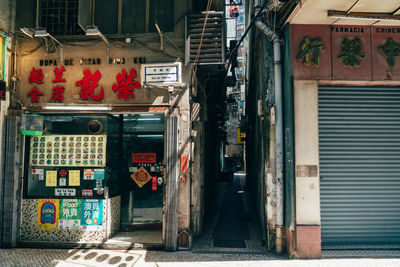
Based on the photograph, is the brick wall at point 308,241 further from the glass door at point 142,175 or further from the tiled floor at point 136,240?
the glass door at point 142,175

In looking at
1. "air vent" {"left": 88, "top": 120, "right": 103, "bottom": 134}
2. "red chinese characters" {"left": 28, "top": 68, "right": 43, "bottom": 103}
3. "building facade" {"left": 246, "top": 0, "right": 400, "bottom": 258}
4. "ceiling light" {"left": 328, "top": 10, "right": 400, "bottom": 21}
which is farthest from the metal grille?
"ceiling light" {"left": 328, "top": 10, "right": 400, "bottom": 21}

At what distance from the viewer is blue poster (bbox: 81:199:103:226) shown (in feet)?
24.0

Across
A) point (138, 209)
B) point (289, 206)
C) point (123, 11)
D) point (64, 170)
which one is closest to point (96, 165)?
point (64, 170)

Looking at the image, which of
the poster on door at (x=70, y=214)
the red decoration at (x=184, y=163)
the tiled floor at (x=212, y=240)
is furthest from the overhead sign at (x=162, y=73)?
the tiled floor at (x=212, y=240)

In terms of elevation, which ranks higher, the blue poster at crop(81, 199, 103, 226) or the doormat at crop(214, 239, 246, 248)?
the blue poster at crop(81, 199, 103, 226)

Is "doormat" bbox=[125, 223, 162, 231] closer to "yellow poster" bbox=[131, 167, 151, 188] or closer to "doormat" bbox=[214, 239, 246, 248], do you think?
"yellow poster" bbox=[131, 167, 151, 188]

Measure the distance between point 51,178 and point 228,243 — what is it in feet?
17.3

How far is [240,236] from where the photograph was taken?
8188 millimetres

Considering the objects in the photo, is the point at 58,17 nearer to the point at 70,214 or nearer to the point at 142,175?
the point at 142,175

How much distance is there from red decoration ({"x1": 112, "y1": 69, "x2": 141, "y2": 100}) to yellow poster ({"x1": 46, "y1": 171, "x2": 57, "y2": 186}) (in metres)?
2.90

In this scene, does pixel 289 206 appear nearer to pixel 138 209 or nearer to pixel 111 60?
pixel 138 209

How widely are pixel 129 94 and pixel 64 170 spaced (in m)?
2.85

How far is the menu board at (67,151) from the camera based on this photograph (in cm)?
754

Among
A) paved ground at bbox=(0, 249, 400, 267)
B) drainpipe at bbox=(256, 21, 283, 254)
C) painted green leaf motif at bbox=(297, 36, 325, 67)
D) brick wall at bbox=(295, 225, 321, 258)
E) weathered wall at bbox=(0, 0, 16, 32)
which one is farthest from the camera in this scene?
weathered wall at bbox=(0, 0, 16, 32)
